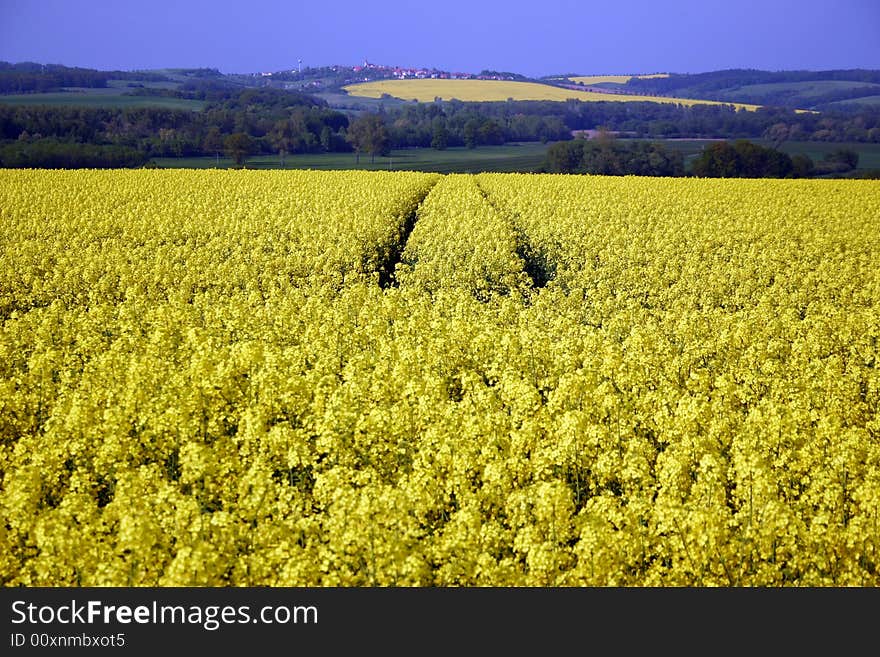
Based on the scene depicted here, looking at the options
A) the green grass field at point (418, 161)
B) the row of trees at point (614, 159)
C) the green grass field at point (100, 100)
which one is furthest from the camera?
the green grass field at point (100, 100)

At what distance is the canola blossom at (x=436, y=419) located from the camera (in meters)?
8.05

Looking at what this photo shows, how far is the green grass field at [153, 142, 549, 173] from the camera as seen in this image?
3684 inches

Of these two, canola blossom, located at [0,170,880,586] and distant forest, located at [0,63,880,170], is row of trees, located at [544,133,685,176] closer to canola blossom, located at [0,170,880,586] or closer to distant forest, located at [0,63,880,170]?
distant forest, located at [0,63,880,170]

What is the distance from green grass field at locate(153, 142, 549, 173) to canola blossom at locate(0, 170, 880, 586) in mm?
66247

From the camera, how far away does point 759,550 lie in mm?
8266

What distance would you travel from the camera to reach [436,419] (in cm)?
1121

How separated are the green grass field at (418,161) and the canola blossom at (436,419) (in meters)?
66.2

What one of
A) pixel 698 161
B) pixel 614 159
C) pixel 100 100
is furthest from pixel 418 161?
pixel 100 100

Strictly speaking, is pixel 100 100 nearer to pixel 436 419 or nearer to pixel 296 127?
pixel 296 127

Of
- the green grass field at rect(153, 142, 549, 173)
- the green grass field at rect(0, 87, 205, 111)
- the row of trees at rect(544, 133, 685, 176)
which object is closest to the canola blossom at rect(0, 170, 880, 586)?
the row of trees at rect(544, 133, 685, 176)

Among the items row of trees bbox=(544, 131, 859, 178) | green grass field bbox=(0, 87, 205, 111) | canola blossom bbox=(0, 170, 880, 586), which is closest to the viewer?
canola blossom bbox=(0, 170, 880, 586)

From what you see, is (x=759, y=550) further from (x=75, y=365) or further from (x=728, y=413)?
(x=75, y=365)

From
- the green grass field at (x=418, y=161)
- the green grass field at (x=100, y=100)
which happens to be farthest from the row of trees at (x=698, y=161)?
the green grass field at (x=100, y=100)

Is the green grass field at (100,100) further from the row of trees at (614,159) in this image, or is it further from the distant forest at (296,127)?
the row of trees at (614,159)
